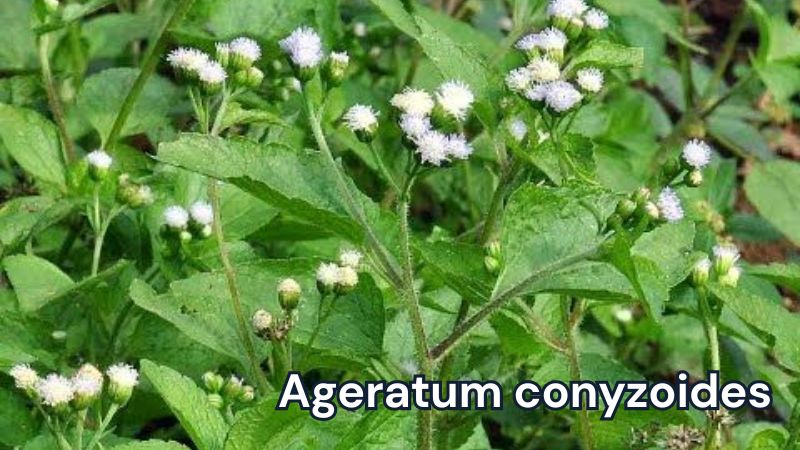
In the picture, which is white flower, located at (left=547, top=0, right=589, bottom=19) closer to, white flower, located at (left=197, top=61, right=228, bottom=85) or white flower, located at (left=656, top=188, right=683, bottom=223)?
white flower, located at (left=656, top=188, right=683, bottom=223)

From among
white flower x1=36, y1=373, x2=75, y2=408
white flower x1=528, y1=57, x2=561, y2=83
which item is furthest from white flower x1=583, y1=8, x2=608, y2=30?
white flower x1=36, y1=373, x2=75, y2=408

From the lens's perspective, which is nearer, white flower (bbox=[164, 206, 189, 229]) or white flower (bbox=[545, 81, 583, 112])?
white flower (bbox=[545, 81, 583, 112])

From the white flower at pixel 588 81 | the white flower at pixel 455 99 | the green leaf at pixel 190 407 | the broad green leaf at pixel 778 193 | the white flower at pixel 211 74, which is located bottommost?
the green leaf at pixel 190 407

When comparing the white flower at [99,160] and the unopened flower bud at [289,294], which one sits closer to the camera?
the unopened flower bud at [289,294]

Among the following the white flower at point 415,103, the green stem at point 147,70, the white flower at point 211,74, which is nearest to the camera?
the white flower at point 415,103

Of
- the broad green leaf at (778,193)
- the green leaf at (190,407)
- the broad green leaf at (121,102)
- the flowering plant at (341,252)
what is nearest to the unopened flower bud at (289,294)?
the flowering plant at (341,252)

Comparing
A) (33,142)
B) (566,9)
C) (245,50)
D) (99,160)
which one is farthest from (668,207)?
(33,142)

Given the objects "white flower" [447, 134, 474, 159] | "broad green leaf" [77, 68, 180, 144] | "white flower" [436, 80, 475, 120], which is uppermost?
"broad green leaf" [77, 68, 180, 144]

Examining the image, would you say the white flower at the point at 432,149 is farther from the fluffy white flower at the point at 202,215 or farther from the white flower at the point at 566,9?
the fluffy white flower at the point at 202,215
